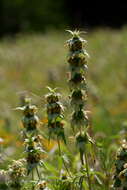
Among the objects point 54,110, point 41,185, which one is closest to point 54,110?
point 54,110

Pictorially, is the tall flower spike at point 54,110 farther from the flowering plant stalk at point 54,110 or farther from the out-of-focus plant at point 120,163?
the out-of-focus plant at point 120,163

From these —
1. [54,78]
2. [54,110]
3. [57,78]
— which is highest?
[57,78]

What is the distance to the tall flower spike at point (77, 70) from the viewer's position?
2.54 meters

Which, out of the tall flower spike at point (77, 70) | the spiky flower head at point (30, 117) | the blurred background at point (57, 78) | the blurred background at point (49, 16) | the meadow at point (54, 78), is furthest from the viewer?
the blurred background at point (49, 16)

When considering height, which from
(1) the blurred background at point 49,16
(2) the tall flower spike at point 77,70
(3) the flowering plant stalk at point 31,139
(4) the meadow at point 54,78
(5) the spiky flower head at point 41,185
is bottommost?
(5) the spiky flower head at point 41,185

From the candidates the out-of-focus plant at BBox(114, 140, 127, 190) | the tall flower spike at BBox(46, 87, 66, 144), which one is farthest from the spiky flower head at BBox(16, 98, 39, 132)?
the out-of-focus plant at BBox(114, 140, 127, 190)

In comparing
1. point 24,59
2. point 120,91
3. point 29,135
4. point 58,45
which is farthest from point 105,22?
point 29,135

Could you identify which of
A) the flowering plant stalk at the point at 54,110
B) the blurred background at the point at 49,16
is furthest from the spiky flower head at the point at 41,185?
the blurred background at the point at 49,16

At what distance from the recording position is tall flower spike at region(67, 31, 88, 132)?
8.33 feet

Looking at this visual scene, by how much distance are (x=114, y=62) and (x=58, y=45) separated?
3968mm

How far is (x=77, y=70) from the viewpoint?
8.30ft

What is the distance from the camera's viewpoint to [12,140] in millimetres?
6199

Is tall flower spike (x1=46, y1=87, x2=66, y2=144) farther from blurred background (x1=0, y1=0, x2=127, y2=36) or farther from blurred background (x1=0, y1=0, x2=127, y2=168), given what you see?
blurred background (x1=0, y1=0, x2=127, y2=36)

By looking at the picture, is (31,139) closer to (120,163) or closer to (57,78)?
(120,163)
